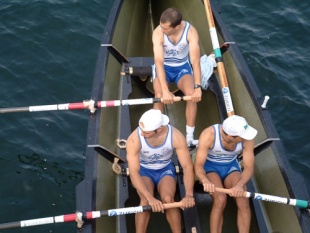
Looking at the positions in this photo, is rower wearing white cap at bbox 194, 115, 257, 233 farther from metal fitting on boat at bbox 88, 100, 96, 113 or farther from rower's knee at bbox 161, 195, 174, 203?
metal fitting on boat at bbox 88, 100, 96, 113

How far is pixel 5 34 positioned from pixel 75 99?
9.76ft

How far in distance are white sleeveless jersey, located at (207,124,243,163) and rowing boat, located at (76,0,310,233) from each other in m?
0.69

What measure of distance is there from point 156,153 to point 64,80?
538 centimetres

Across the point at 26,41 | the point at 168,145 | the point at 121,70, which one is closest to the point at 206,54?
the point at 121,70

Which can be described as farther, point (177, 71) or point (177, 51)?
point (177, 71)

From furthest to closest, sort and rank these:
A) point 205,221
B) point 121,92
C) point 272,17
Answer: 1. point 272,17
2. point 121,92
3. point 205,221

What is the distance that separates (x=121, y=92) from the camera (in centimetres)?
994

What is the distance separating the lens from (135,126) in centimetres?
969

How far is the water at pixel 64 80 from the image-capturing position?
9977 mm

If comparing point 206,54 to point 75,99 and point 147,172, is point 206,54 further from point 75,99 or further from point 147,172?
point 147,172

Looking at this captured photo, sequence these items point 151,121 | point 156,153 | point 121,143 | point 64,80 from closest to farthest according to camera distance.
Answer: point 151,121, point 156,153, point 121,143, point 64,80

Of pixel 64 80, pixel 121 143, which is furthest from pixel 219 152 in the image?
pixel 64 80

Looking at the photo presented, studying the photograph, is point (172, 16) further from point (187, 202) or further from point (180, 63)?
point (187, 202)

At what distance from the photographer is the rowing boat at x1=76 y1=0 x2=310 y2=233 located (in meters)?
7.59
